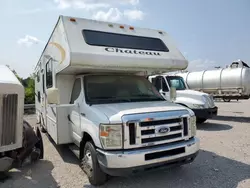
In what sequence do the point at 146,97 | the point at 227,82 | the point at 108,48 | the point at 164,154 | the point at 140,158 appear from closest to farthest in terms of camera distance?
the point at 140,158, the point at 164,154, the point at 108,48, the point at 146,97, the point at 227,82

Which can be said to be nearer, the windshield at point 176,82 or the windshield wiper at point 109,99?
the windshield wiper at point 109,99

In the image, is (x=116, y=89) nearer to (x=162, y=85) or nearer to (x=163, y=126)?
(x=163, y=126)

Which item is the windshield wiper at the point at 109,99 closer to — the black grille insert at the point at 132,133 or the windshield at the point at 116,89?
the windshield at the point at 116,89

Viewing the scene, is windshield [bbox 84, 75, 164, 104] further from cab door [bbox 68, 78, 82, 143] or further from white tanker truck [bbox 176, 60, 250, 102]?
white tanker truck [bbox 176, 60, 250, 102]

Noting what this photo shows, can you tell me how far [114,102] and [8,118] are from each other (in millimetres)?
1913

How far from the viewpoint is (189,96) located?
395 inches

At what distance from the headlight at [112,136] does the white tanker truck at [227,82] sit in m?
10.5

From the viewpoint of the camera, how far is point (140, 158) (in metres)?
3.63

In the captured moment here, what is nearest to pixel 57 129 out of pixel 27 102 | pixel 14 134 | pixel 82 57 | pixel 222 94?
pixel 14 134

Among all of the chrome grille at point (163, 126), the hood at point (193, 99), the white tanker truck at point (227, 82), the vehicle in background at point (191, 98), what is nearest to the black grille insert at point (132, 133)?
the chrome grille at point (163, 126)

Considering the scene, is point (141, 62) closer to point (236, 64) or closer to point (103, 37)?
point (103, 37)

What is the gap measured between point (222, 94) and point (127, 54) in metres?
9.95

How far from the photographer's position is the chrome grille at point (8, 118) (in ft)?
12.0

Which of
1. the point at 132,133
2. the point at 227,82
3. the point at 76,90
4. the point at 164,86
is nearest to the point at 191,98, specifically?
the point at 164,86
